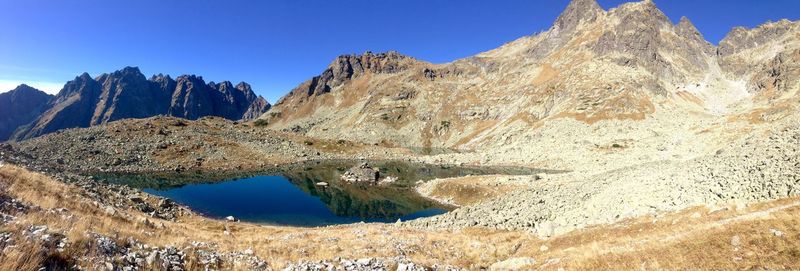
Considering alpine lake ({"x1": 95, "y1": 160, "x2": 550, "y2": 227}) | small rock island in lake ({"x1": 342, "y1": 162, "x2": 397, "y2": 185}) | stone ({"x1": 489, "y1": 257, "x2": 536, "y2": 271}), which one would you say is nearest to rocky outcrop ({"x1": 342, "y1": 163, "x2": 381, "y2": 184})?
small rock island in lake ({"x1": 342, "y1": 162, "x2": 397, "y2": 185})

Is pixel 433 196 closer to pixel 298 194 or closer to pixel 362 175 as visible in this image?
pixel 362 175

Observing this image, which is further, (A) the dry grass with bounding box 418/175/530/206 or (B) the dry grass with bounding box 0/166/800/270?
(A) the dry grass with bounding box 418/175/530/206

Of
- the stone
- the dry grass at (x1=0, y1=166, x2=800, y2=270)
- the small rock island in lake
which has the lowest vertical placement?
the stone

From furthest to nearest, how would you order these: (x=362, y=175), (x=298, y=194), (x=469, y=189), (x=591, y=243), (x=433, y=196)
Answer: (x=362, y=175)
(x=298, y=194)
(x=433, y=196)
(x=469, y=189)
(x=591, y=243)

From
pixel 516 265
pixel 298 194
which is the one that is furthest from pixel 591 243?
pixel 298 194

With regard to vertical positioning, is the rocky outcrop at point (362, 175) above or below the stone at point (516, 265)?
above

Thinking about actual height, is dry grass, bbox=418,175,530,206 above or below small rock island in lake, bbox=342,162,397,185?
below

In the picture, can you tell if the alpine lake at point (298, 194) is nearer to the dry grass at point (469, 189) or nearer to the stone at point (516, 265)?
the dry grass at point (469, 189)

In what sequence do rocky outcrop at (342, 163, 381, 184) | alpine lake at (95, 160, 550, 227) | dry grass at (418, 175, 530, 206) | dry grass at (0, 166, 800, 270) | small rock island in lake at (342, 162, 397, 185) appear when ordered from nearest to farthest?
dry grass at (0, 166, 800, 270) → alpine lake at (95, 160, 550, 227) → dry grass at (418, 175, 530, 206) → small rock island in lake at (342, 162, 397, 185) → rocky outcrop at (342, 163, 381, 184)

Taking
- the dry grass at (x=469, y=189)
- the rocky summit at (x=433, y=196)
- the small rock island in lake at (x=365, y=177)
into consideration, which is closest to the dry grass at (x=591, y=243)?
the rocky summit at (x=433, y=196)

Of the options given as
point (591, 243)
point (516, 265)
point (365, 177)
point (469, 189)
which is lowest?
point (516, 265)

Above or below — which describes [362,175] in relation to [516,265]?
above

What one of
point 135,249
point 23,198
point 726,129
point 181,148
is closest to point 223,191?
point 181,148

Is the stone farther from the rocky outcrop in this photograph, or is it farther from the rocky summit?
the rocky outcrop
